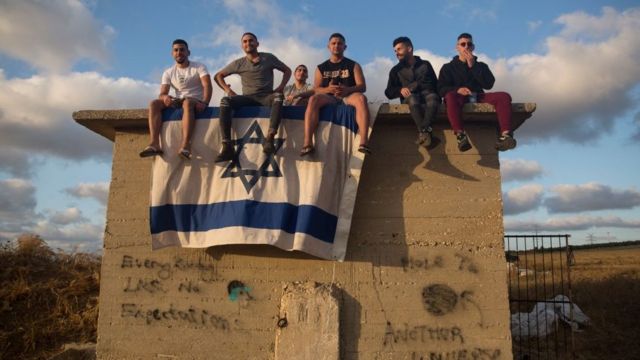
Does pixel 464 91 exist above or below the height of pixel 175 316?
above

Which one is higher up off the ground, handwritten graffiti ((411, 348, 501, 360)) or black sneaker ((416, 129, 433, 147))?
black sneaker ((416, 129, 433, 147))

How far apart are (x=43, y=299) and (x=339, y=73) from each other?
7.14 m

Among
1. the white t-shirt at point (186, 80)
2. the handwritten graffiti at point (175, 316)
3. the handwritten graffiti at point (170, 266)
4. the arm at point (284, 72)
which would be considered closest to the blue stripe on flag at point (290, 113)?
the white t-shirt at point (186, 80)


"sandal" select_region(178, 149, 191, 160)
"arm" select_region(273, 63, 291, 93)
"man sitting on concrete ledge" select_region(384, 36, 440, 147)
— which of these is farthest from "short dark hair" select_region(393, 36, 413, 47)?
"sandal" select_region(178, 149, 191, 160)

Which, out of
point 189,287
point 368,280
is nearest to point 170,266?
point 189,287

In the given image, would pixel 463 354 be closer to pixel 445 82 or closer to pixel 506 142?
pixel 506 142

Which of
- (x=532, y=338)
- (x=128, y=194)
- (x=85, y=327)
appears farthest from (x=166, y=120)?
(x=532, y=338)

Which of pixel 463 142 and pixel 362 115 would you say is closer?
pixel 463 142

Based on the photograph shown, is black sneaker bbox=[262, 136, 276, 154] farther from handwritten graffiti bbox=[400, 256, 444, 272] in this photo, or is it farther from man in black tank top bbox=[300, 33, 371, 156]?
handwritten graffiti bbox=[400, 256, 444, 272]

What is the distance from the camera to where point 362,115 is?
5.69 m

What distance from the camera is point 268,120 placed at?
5910 mm

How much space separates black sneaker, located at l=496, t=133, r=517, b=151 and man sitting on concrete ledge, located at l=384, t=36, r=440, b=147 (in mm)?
814

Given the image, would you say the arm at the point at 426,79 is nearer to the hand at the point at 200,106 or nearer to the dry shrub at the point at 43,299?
the hand at the point at 200,106

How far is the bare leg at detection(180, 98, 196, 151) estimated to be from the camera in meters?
5.88
